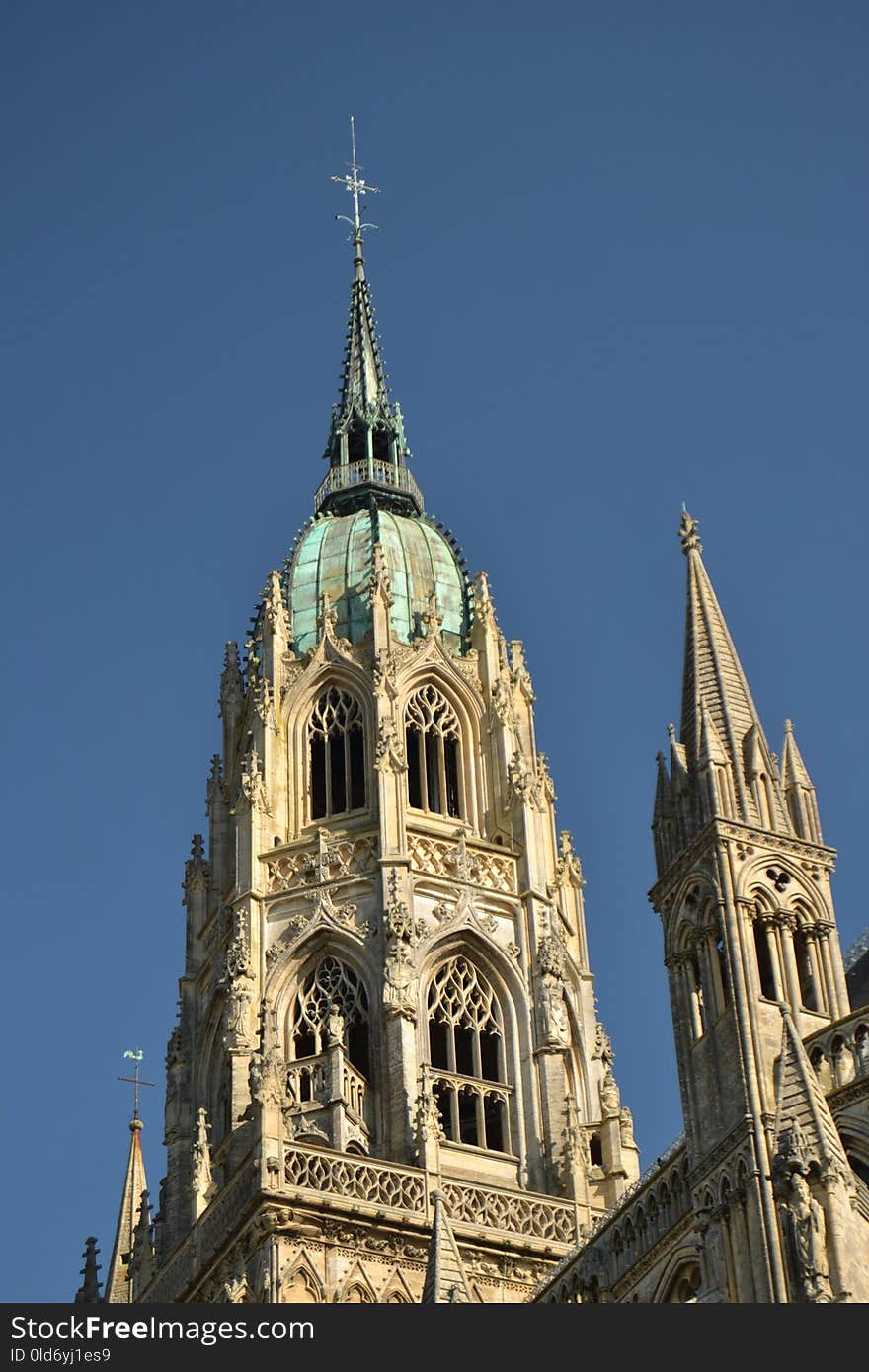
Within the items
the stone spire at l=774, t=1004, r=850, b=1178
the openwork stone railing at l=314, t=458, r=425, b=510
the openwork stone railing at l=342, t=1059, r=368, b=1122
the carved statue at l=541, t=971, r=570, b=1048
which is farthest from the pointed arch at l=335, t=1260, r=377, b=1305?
the openwork stone railing at l=314, t=458, r=425, b=510

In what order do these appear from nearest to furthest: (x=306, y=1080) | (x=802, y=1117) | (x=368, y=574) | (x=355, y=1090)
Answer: (x=802, y=1117), (x=355, y=1090), (x=306, y=1080), (x=368, y=574)

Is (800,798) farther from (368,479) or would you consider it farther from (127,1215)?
(127,1215)

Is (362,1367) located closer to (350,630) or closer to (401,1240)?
(401,1240)

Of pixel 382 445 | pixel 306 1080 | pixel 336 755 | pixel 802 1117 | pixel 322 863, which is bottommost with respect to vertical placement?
pixel 802 1117

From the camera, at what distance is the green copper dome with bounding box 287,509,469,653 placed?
70.0 m

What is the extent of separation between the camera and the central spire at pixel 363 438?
7500cm

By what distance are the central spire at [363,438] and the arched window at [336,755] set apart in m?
7.98

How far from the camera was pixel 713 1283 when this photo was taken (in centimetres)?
3497

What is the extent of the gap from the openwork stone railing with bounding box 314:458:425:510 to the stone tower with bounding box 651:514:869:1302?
109ft

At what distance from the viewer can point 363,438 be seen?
77.2 meters

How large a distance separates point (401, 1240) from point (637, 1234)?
17301mm

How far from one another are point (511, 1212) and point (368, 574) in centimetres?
1852

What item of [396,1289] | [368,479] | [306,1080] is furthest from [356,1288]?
[368,479]

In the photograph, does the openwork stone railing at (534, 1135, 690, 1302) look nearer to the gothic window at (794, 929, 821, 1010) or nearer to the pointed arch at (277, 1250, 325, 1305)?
the gothic window at (794, 929, 821, 1010)
